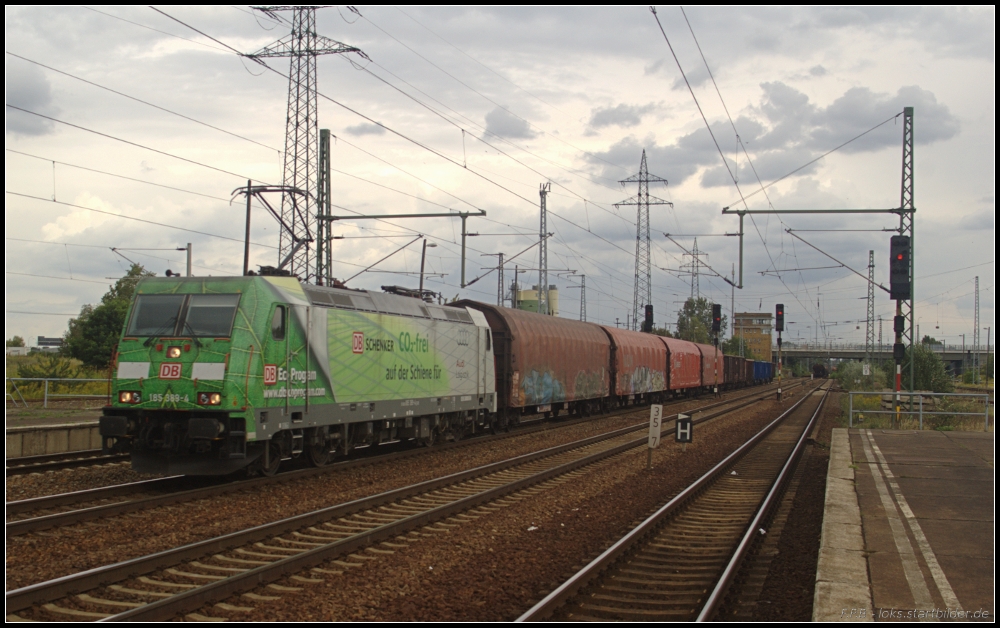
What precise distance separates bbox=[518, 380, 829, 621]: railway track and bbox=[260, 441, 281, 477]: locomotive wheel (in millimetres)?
6398

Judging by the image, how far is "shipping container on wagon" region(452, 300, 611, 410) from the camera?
78.5 feet

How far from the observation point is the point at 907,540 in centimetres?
938

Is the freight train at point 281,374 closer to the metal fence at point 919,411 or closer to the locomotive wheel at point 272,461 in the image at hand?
the locomotive wheel at point 272,461

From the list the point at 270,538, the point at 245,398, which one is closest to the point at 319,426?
the point at 245,398

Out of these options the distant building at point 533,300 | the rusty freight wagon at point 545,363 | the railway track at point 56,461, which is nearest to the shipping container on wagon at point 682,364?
the rusty freight wagon at point 545,363

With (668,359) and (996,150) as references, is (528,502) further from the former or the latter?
(668,359)

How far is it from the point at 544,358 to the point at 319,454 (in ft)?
39.0

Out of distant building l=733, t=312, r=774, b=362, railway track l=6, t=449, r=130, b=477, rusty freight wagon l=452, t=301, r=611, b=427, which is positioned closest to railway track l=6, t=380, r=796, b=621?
railway track l=6, t=449, r=130, b=477

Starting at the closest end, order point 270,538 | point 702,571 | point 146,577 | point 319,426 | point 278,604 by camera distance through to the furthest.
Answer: point 278,604 → point 146,577 → point 702,571 → point 270,538 → point 319,426

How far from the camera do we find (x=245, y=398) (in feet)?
41.3

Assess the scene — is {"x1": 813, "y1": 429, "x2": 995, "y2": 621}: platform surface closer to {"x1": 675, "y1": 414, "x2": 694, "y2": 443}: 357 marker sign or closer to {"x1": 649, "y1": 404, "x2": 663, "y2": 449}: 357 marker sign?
{"x1": 675, "y1": 414, "x2": 694, "y2": 443}: 357 marker sign

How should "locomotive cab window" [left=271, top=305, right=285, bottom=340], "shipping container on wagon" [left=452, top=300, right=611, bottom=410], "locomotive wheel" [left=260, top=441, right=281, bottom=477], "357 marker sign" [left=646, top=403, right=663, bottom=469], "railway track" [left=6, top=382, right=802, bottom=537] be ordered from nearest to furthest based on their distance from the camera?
"railway track" [left=6, top=382, right=802, bottom=537]
"locomotive cab window" [left=271, top=305, right=285, bottom=340]
"locomotive wheel" [left=260, top=441, right=281, bottom=477]
"357 marker sign" [left=646, top=403, right=663, bottom=469]
"shipping container on wagon" [left=452, top=300, right=611, bottom=410]

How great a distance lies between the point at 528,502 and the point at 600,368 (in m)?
19.9

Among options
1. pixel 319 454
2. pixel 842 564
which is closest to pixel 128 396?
pixel 319 454
